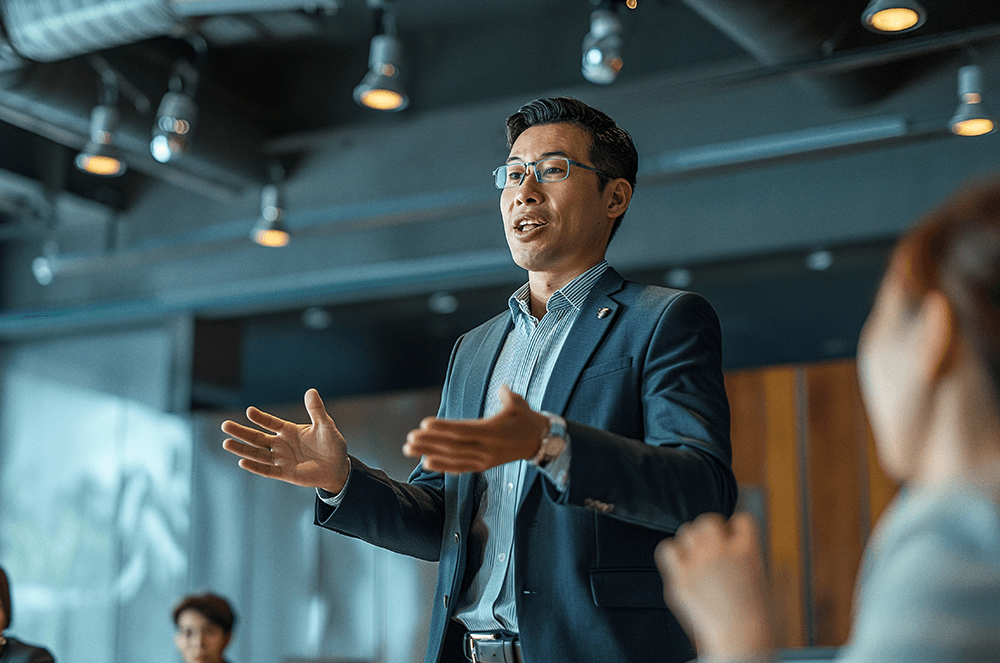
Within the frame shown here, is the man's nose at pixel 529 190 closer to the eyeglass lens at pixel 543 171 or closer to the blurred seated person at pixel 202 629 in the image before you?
the eyeglass lens at pixel 543 171

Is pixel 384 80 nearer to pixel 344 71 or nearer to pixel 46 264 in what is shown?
pixel 344 71

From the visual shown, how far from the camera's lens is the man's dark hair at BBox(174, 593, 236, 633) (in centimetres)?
429

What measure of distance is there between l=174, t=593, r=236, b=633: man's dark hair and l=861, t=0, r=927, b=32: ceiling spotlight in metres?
3.19

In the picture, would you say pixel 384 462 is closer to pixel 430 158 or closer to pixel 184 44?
pixel 430 158

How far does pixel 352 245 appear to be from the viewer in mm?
6352

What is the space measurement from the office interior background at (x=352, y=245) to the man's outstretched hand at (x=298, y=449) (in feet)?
8.98

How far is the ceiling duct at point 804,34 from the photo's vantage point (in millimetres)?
4035

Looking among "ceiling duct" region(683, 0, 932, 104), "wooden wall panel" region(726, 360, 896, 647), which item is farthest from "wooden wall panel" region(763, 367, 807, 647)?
"ceiling duct" region(683, 0, 932, 104)

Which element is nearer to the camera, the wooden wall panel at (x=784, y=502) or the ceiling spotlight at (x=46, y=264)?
the wooden wall panel at (x=784, y=502)

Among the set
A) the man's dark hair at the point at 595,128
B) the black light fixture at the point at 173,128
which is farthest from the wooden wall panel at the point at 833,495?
the man's dark hair at the point at 595,128

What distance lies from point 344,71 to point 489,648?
15.7ft

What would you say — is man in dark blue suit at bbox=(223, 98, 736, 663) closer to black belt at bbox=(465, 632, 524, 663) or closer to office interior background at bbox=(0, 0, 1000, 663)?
black belt at bbox=(465, 632, 524, 663)

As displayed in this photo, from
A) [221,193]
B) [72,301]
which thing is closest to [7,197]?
[72,301]

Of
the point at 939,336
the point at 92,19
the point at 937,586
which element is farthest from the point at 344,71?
the point at 937,586
